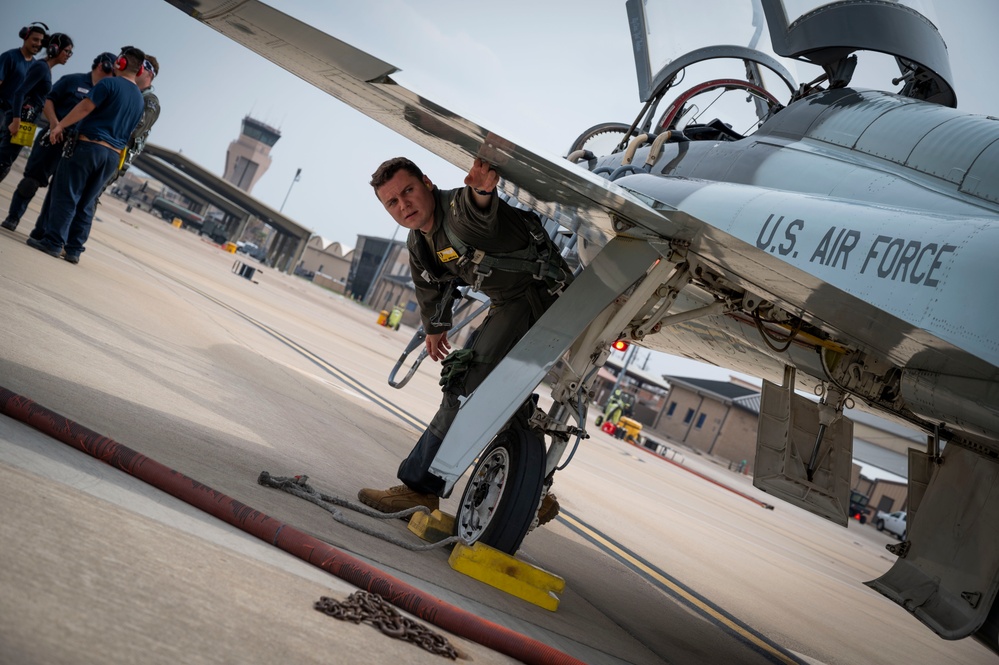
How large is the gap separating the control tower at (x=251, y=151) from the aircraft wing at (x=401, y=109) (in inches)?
5897

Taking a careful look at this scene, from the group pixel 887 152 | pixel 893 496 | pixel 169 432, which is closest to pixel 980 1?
pixel 887 152

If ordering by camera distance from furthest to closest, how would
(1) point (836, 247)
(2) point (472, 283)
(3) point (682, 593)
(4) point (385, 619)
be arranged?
(3) point (682, 593) < (2) point (472, 283) < (1) point (836, 247) < (4) point (385, 619)

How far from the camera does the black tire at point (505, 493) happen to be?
13.6 ft

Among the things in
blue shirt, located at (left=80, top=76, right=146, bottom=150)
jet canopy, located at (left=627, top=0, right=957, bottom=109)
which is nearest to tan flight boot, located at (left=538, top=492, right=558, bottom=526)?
jet canopy, located at (left=627, top=0, right=957, bottom=109)

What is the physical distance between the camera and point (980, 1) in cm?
538

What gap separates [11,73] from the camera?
29.5 feet

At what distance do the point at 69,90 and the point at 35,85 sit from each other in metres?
0.40

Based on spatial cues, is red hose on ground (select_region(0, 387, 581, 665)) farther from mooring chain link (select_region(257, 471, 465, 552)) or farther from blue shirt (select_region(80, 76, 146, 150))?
blue shirt (select_region(80, 76, 146, 150))

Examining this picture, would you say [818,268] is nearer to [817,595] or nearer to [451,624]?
[451,624]

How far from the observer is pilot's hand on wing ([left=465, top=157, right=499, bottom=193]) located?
4.05 metres

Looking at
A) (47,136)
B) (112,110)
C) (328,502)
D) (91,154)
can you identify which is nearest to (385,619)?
(328,502)

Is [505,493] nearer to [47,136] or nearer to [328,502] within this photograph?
[328,502]

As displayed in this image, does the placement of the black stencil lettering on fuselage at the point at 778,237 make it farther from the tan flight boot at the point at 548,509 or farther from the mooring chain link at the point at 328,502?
the tan flight boot at the point at 548,509

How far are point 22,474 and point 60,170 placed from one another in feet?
22.0
